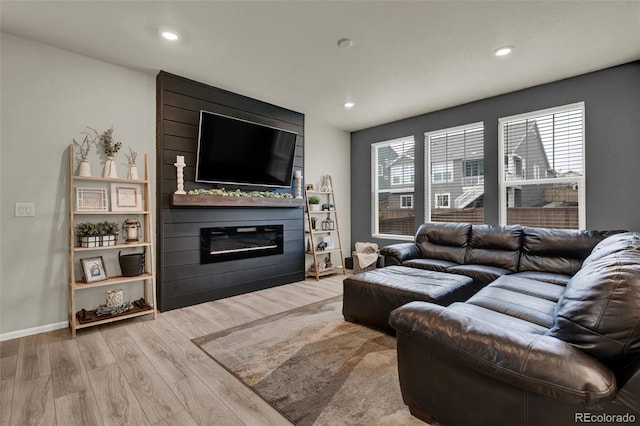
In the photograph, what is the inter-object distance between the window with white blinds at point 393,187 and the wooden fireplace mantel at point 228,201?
1.67m

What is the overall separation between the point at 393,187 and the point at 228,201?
286 centimetres

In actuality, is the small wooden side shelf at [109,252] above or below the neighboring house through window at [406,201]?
below

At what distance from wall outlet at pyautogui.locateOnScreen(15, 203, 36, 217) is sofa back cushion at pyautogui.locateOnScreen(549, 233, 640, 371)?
381 centimetres

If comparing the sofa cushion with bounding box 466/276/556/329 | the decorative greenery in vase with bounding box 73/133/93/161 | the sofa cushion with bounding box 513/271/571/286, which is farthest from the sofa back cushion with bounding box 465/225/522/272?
the decorative greenery in vase with bounding box 73/133/93/161

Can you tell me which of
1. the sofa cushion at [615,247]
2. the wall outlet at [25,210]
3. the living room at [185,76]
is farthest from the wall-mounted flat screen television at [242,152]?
the sofa cushion at [615,247]

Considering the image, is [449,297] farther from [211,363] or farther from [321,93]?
[321,93]

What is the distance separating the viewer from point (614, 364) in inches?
42.9

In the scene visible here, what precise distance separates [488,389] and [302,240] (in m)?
3.62

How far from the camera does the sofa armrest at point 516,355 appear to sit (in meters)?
1.03

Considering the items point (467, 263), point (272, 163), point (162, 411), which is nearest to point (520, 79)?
point (467, 263)

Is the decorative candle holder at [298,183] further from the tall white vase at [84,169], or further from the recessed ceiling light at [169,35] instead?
the tall white vase at [84,169]

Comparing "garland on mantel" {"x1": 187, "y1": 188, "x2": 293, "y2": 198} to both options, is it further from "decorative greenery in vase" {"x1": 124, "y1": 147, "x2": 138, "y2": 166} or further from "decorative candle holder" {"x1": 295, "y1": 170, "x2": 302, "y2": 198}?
"decorative greenery in vase" {"x1": 124, "y1": 147, "x2": 138, "y2": 166}

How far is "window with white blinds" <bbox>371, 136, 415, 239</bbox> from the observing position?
5012 millimetres

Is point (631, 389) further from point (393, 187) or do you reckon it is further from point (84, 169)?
point (393, 187)
